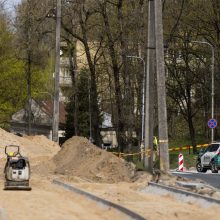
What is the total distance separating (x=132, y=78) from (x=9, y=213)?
137 feet

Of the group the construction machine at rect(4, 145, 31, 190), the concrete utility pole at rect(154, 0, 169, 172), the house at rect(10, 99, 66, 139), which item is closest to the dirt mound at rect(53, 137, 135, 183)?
the concrete utility pole at rect(154, 0, 169, 172)

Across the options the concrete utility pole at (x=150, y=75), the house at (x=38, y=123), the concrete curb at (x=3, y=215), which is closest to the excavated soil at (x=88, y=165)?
the concrete utility pole at (x=150, y=75)

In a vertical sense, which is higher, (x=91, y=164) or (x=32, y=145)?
(x=32, y=145)

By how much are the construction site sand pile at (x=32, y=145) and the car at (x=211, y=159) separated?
8.09 m

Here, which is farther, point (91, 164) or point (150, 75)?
point (91, 164)

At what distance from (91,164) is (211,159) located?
499 inches

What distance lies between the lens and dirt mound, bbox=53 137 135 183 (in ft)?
91.9

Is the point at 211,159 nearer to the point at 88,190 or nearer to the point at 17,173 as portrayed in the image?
the point at 88,190

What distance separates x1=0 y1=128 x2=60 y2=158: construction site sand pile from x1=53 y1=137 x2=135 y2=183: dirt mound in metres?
8.62

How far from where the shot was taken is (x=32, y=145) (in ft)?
145

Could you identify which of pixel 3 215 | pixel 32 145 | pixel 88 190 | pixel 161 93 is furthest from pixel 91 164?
pixel 32 145

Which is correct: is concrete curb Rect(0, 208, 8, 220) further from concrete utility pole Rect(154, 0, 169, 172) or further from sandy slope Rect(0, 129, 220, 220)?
concrete utility pole Rect(154, 0, 169, 172)

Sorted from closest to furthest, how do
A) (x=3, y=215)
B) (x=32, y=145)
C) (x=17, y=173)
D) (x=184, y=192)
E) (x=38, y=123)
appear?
(x=3, y=215)
(x=184, y=192)
(x=17, y=173)
(x=32, y=145)
(x=38, y=123)

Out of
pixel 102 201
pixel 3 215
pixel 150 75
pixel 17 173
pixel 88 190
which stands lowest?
pixel 3 215
